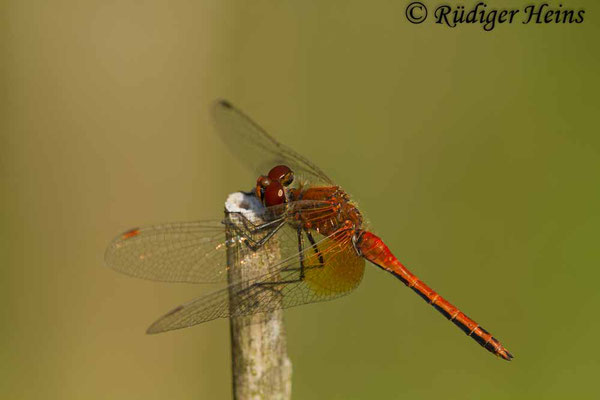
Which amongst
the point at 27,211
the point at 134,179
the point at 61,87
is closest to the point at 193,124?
the point at 134,179

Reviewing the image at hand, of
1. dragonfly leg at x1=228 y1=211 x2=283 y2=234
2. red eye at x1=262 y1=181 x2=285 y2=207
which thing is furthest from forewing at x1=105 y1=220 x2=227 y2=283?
red eye at x1=262 y1=181 x2=285 y2=207

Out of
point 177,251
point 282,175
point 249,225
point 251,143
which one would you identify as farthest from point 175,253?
point 251,143

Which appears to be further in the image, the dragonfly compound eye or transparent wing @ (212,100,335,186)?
transparent wing @ (212,100,335,186)

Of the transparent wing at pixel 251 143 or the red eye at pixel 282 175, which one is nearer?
the red eye at pixel 282 175

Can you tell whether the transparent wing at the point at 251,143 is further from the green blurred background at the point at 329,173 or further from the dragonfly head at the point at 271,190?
the green blurred background at the point at 329,173

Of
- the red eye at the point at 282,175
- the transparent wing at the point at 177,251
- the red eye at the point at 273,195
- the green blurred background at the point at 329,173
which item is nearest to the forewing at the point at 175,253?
the transparent wing at the point at 177,251

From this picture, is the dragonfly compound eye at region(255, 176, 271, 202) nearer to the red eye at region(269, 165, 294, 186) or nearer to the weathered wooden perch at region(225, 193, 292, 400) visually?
the red eye at region(269, 165, 294, 186)

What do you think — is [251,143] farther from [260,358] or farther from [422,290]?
[260,358]
